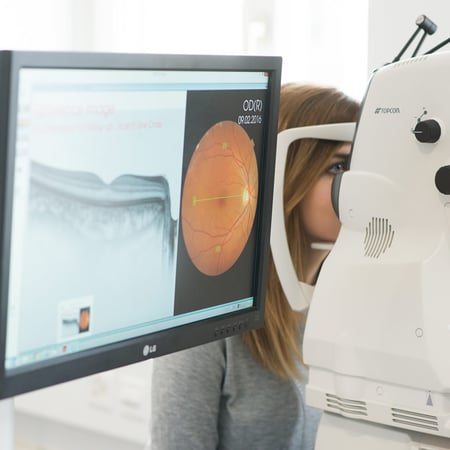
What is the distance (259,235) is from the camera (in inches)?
36.4

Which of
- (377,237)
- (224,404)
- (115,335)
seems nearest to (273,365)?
(224,404)

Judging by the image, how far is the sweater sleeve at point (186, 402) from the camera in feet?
3.83

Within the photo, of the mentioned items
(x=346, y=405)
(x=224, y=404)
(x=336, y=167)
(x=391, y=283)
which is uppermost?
(x=336, y=167)

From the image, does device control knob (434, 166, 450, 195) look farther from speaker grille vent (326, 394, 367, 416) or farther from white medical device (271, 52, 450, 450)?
speaker grille vent (326, 394, 367, 416)

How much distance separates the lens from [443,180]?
83 centimetres

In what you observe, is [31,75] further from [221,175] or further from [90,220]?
[221,175]

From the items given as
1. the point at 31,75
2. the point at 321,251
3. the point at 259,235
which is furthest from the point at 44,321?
the point at 321,251

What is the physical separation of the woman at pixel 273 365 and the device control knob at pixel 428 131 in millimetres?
360

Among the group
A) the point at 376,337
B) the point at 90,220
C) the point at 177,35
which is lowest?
the point at 376,337

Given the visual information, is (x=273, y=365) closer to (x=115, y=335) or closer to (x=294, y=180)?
(x=294, y=180)

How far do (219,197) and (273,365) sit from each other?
1.43 feet

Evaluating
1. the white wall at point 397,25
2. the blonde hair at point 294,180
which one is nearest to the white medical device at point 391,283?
the blonde hair at point 294,180

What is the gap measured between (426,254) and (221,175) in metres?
0.22

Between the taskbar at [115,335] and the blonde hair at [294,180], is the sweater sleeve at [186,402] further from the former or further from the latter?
the taskbar at [115,335]
